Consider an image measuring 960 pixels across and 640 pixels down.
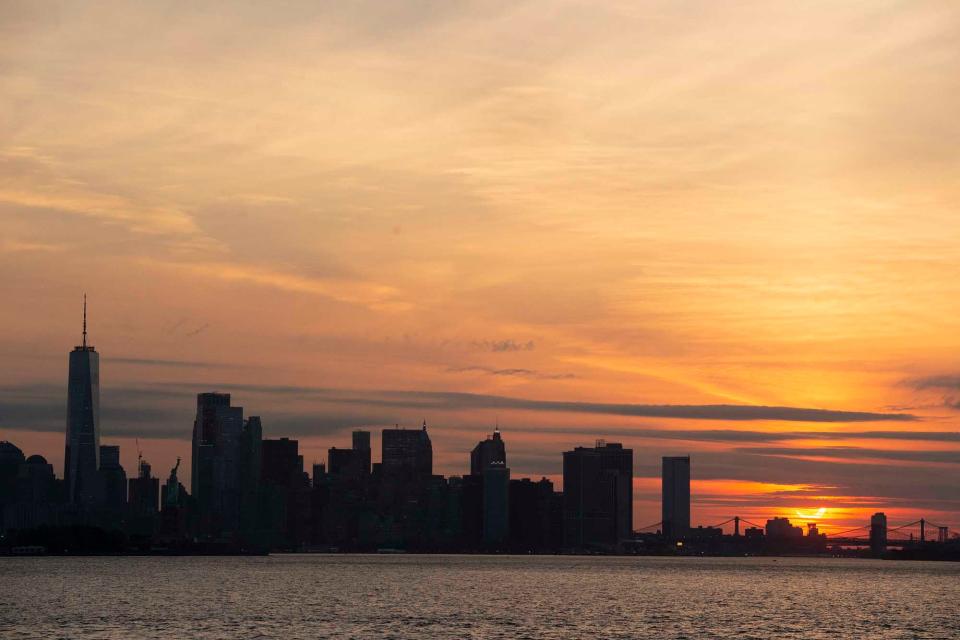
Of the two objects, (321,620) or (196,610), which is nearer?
(321,620)

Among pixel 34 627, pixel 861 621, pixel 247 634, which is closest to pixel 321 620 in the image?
pixel 247 634

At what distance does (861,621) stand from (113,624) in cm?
9693

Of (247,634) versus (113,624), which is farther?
(113,624)

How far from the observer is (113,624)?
158875 mm

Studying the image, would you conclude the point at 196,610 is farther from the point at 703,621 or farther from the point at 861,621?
the point at 861,621

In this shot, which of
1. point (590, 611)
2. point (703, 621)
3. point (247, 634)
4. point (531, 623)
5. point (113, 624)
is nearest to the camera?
point (247, 634)

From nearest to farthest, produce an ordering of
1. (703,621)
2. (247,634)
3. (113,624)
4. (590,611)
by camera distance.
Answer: (247,634) → (113,624) → (703,621) → (590,611)

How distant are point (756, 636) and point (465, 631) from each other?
32555 mm

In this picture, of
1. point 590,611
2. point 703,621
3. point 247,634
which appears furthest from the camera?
point 590,611

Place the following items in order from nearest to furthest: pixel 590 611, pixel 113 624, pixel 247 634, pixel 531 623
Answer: pixel 247 634 → pixel 113 624 → pixel 531 623 → pixel 590 611

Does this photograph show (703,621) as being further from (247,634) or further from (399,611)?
(247,634)

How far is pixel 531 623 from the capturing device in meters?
170

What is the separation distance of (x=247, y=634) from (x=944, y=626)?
88904 mm

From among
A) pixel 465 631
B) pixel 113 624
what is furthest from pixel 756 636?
pixel 113 624
